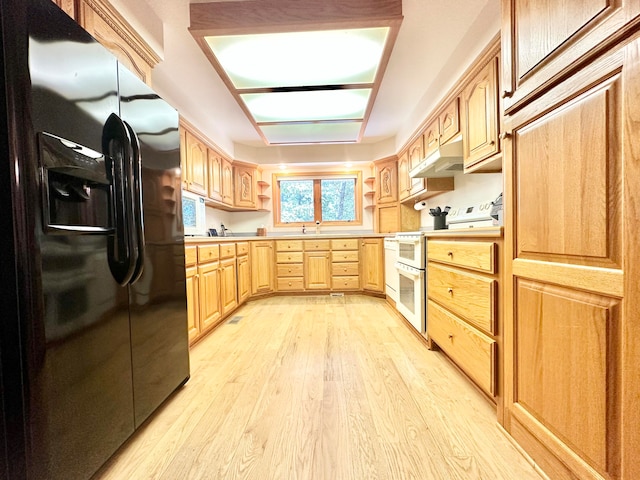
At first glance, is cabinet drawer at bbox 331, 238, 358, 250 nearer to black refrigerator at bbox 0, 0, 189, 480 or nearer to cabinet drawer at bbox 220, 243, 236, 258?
cabinet drawer at bbox 220, 243, 236, 258

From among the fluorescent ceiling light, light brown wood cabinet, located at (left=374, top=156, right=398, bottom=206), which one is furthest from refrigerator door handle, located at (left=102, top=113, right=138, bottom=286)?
light brown wood cabinet, located at (left=374, top=156, right=398, bottom=206)

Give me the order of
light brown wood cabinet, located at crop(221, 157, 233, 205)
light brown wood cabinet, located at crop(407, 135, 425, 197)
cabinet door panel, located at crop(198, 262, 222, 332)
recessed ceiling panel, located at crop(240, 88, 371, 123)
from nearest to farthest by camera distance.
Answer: cabinet door panel, located at crop(198, 262, 222, 332), recessed ceiling panel, located at crop(240, 88, 371, 123), light brown wood cabinet, located at crop(407, 135, 425, 197), light brown wood cabinet, located at crop(221, 157, 233, 205)

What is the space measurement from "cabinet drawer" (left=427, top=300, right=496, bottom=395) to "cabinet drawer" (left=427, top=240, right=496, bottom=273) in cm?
33

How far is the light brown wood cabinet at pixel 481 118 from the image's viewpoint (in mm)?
1718

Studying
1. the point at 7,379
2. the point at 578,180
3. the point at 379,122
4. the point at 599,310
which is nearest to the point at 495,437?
the point at 599,310

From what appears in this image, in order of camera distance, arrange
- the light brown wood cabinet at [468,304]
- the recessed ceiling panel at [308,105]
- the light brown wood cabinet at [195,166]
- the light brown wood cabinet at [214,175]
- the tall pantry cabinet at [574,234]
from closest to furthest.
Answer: the tall pantry cabinet at [574,234]
the light brown wood cabinet at [468,304]
the recessed ceiling panel at [308,105]
the light brown wood cabinet at [195,166]
the light brown wood cabinet at [214,175]

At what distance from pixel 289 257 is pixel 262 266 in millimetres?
412

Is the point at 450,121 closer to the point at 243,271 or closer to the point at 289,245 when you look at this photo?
the point at 289,245

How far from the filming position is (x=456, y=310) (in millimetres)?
1608

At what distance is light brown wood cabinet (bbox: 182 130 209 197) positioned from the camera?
276cm

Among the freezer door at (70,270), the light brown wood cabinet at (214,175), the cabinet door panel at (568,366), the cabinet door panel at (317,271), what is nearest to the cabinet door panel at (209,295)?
the light brown wood cabinet at (214,175)

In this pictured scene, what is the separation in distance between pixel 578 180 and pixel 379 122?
315cm

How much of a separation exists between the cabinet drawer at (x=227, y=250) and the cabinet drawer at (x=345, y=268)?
1483mm

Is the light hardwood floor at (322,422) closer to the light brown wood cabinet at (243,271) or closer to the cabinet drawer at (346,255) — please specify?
the light brown wood cabinet at (243,271)
